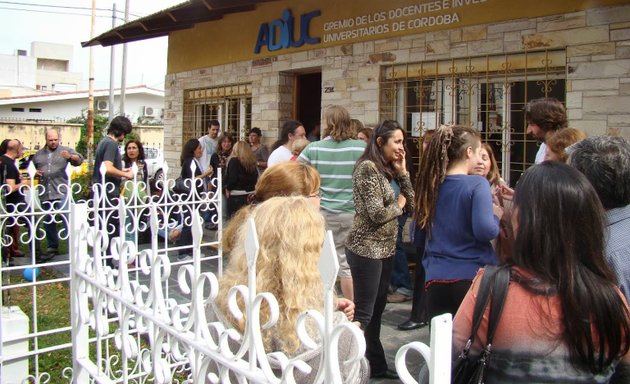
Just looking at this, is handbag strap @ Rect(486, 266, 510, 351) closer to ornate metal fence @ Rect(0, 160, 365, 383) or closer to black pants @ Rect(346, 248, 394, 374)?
ornate metal fence @ Rect(0, 160, 365, 383)

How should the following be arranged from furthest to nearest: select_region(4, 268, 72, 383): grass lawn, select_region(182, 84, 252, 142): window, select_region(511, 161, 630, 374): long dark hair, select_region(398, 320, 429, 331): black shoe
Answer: select_region(182, 84, 252, 142): window
select_region(398, 320, 429, 331): black shoe
select_region(4, 268, 72, 383): grass lawn
select_region(511, 161, 630, 374): long dark hair

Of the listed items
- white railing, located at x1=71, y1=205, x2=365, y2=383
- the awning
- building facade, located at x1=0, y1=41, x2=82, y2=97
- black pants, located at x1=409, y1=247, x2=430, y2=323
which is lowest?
black pants, located at x1=409, y1=247, x2=430, y2=323

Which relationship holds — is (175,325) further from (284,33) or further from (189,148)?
(284,33)

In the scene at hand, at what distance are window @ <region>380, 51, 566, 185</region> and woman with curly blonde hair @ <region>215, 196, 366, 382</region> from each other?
511cm

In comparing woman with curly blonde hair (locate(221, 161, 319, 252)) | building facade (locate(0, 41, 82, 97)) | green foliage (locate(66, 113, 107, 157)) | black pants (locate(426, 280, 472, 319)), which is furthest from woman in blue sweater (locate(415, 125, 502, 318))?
building facade (locate(0, 41, 82, 97))

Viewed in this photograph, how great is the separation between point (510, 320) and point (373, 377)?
2.55 meters

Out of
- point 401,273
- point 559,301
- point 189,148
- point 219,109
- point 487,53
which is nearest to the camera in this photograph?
point 559,301

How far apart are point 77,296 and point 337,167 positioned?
2.53 meters

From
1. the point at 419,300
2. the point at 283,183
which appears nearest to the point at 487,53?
the point at 419,300

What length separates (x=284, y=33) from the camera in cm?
923

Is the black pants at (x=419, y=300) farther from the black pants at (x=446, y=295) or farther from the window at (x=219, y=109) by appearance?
the window at (x=219, y=109)

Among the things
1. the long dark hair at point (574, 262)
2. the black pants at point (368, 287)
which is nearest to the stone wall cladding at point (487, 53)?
the black pants at point (368, 287)

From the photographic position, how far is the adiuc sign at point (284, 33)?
8828 millimetres

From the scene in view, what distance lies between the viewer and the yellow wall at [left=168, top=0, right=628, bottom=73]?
6.35 metres
